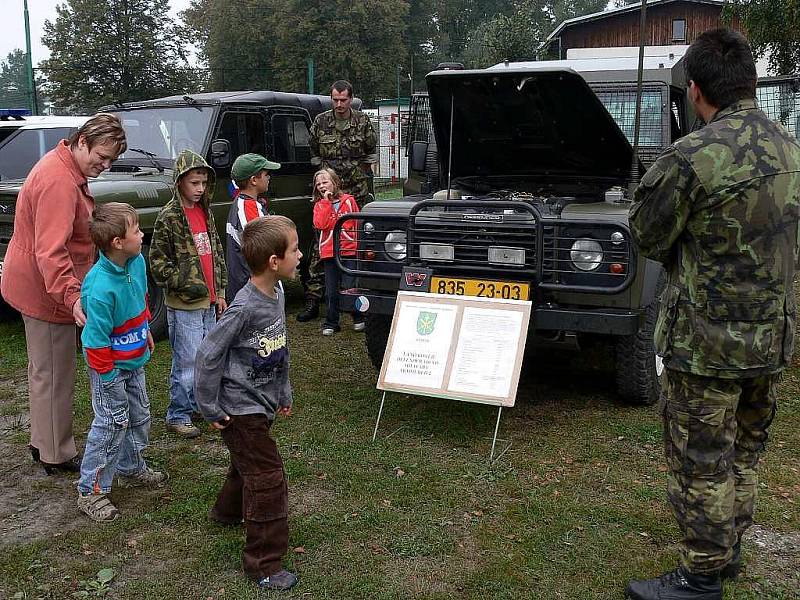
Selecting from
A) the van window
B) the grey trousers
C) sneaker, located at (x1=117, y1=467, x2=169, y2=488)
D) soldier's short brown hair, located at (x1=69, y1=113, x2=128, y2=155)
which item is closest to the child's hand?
sneaker, located at (x1=117, y1=467, x2=169, y2=488)

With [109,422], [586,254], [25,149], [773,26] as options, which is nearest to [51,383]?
[109,422]

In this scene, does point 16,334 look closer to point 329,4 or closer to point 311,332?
point 311,332

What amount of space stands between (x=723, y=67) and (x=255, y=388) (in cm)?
200

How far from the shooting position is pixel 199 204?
15.4 feet

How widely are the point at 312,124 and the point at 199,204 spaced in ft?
12.3

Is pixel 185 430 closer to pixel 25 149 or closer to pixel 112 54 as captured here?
pixel 25 149

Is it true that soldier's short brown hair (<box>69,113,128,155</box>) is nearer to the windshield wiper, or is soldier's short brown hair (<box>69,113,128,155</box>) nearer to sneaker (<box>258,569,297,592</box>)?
sneaker (<box>258,569,297,592</box>)

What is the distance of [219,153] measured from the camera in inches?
279

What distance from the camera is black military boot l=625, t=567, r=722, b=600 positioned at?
9.56 ft

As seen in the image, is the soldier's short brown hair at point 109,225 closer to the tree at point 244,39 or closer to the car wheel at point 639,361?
the car wheel at point 639,361

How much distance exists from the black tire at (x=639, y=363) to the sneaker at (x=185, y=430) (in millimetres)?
2500

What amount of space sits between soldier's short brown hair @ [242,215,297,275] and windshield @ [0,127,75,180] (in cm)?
568

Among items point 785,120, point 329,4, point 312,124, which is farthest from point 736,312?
point 329,4

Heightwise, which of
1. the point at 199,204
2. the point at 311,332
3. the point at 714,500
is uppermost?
the point at 199,204
